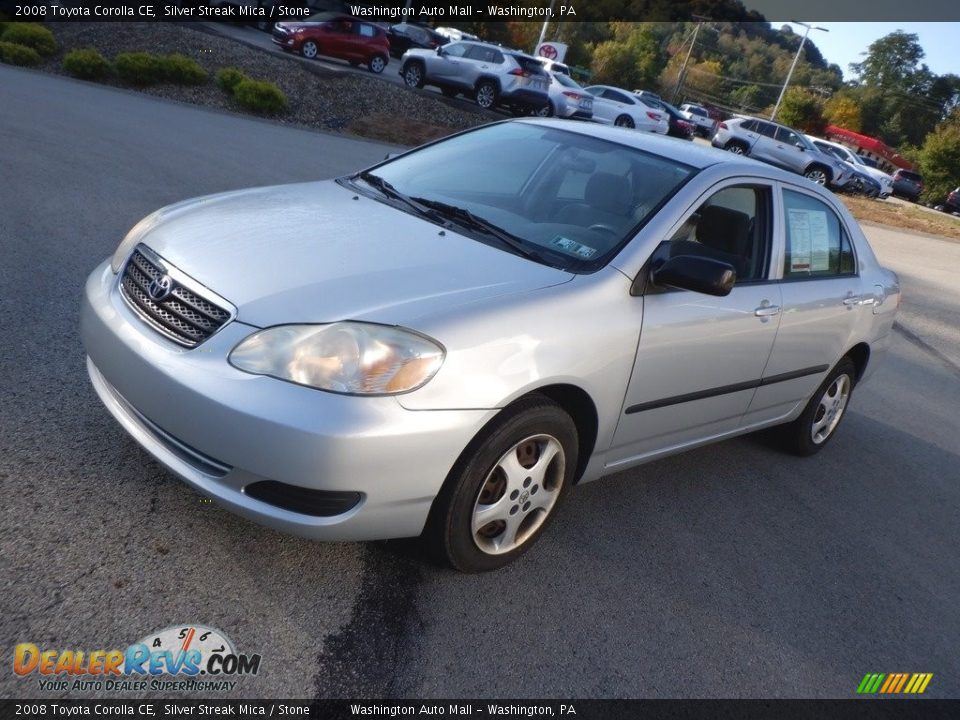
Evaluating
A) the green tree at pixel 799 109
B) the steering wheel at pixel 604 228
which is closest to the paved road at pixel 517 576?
the steering wheel at pixel 604 228

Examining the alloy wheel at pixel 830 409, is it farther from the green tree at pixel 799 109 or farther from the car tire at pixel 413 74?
the green tree at pixel 799 109

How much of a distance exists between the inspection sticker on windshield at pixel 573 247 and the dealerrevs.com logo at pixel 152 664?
6.37ft

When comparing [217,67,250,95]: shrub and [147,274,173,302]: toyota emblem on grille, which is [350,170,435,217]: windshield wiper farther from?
[217,67,250,95]: shrub

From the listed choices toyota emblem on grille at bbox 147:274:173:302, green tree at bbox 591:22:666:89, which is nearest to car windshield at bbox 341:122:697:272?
toyota emblem on grille at bbox 147:274:173:302

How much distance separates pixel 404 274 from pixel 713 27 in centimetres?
12740

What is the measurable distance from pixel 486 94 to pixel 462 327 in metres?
21.7

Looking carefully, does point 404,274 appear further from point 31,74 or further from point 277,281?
point 31,74

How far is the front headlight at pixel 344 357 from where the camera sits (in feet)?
8.84

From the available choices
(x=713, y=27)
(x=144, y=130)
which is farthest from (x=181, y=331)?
(x=713, y=27)

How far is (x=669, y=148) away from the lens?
4254 millimetres

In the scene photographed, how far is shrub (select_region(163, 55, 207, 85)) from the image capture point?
16.1m

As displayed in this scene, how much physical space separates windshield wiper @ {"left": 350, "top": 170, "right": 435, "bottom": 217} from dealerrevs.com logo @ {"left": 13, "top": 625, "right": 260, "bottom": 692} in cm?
198

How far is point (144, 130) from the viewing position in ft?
37.9

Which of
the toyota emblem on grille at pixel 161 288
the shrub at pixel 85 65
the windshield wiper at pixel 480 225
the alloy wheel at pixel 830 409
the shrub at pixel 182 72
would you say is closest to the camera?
the toyota emblem on grille at pixel 161 288
